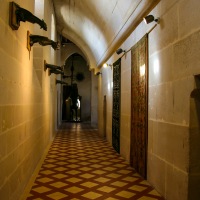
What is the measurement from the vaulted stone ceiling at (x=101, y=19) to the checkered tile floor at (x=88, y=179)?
313cm

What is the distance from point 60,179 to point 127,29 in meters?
3.69

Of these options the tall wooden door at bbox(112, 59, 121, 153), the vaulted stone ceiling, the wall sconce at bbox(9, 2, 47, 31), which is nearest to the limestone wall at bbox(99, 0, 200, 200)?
the vaulted stone ceiling

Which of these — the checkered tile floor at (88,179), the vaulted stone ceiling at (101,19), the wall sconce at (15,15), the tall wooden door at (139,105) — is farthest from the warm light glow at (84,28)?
the wall sconce at (15,15)

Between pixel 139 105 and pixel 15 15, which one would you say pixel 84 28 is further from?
pixel 15 15

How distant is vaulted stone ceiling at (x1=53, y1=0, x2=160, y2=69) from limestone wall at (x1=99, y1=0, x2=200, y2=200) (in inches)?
30.8

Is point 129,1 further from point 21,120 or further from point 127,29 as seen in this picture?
point 21,120

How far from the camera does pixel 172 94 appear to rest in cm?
372

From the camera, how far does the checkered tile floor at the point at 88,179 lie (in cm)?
404

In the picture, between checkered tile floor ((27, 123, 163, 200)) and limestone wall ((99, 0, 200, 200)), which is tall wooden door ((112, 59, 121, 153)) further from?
limestone wall ((99, 0, 200, 200))

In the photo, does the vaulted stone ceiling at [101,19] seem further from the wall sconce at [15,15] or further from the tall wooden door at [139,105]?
the wall sconce at [15,15]

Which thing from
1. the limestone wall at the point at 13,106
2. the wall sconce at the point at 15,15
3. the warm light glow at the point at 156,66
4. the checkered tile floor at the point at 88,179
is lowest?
the checkered tile floor at the point at 88,179

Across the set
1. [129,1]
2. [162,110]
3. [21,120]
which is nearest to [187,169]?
[162,110]

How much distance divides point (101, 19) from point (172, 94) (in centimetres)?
542

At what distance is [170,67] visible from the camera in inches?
149
